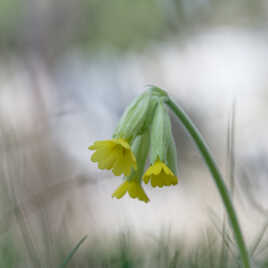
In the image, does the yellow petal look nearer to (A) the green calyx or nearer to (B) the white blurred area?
(A) the green calyx

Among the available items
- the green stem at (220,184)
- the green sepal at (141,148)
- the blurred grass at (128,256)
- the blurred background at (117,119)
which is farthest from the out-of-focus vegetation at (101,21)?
the green stem at (220,184)

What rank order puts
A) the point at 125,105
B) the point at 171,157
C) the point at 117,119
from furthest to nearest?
the point at 125,105, the point at 117,119, the point at 171,157

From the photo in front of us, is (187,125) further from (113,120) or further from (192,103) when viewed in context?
(192,103)

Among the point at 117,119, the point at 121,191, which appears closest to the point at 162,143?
the point at 121,191

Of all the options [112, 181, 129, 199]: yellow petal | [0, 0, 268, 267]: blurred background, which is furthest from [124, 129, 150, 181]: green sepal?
[0, 0, 268, 267]: blurred background

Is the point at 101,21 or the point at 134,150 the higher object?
the point at 101,21

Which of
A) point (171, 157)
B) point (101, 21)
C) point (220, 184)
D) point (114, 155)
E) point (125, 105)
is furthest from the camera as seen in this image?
point (101, 21)

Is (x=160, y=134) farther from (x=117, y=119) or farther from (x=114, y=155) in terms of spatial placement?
(x=117, y=119)
